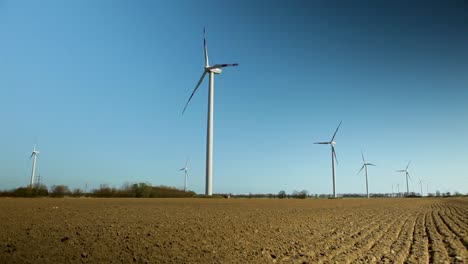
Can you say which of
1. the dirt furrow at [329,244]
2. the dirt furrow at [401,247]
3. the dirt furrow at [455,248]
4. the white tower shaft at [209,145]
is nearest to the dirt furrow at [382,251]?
the dirt furrow at [401,247]

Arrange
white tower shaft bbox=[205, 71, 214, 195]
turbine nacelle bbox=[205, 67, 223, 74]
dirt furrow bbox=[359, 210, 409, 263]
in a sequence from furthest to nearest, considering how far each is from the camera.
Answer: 1. turbine nacelle bbox=[205, 67, 223, 74]
2. white tower shaft bbox=[205, 71, 214, 195]
3. dirt furrow bbox=[359, 210, 409, 263]

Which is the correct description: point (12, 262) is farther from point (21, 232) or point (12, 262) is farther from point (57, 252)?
point (21, 232)

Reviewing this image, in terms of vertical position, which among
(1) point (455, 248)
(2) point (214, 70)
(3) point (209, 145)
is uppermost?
(2) point (214, 70)

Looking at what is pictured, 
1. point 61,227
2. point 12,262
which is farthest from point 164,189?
point 12,262

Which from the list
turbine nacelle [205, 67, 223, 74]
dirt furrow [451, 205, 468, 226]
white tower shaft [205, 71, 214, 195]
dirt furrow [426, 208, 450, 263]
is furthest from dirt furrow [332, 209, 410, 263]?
turbine nacelle [205, 67, 223, 74]

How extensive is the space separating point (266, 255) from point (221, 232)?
4232mm

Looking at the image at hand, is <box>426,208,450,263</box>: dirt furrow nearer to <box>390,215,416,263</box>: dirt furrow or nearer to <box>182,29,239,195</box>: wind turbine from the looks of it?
<box>390,215,416,263</box>: dirt furrow

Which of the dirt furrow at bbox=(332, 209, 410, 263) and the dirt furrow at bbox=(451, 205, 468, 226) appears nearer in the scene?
the dirt furrow at bbox=(332, 209, 410, 263)

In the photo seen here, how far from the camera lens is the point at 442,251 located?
12.6 metres

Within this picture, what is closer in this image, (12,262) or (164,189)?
(12,262)

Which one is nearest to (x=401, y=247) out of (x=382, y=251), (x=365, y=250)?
(x=382, y=251)

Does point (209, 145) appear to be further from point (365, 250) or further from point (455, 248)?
point (455, 248)

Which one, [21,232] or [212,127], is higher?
[212,127]

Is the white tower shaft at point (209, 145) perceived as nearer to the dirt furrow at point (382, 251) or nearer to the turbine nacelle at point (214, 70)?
the turbine nacelle at point (214, 70)
